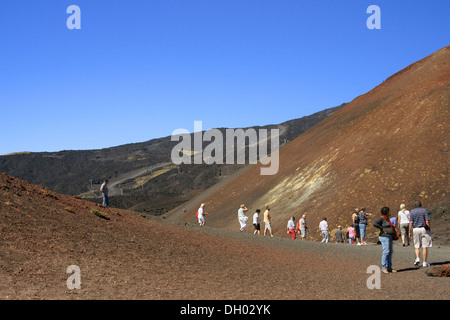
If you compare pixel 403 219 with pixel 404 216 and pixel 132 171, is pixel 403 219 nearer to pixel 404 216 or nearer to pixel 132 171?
pixel 404 216

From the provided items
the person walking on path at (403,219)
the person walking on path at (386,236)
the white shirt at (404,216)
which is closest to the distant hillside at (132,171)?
the person walking on path at (403,219)

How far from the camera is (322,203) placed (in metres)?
33.1

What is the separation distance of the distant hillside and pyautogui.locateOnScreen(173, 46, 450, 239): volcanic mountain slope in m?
32.4

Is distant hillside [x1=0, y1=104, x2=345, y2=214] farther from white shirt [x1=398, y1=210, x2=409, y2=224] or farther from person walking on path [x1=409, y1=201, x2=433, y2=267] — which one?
person walking on path [x1=409, y1=201, x2=433, y2=267]

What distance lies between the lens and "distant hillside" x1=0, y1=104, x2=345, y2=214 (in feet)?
298

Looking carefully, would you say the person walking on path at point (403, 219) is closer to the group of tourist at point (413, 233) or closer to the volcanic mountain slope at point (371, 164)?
the group of tourist at point (413, 233)

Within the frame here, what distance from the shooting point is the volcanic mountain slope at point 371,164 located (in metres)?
29.7

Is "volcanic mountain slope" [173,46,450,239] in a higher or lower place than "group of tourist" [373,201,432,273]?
higher

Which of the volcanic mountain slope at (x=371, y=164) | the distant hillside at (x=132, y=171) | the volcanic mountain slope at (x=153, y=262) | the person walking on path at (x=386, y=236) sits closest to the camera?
the volcanic mountain slope at (x=153, y=262)

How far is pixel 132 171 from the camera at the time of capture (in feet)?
415

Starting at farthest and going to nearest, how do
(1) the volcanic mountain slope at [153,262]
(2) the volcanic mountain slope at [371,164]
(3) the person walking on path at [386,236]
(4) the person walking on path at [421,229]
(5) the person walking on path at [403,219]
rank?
(2) the volcanic mountain slope at [371,164], (5) the person walking on path at [403,219], (4) the person walking on path at [421,229], (3) the person walking on path at [386,236], (1) the volcanic mountain slope at [153,262]

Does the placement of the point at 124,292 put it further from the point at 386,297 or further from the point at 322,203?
the point at 322,203

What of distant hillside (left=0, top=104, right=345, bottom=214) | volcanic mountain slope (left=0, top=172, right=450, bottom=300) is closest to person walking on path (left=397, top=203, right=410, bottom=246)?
volcanic mountain slope (left=0, top=172, right=450, bottom=300)

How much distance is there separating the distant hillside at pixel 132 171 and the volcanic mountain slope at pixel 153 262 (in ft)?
185
